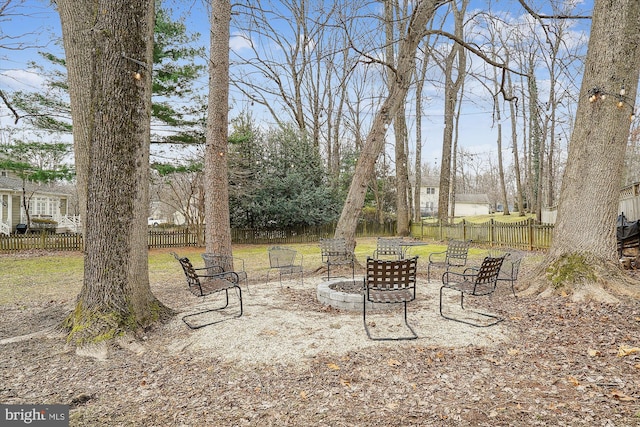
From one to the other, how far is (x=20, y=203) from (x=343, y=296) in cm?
2692

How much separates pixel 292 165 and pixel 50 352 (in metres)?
16.7

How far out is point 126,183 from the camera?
4.20m

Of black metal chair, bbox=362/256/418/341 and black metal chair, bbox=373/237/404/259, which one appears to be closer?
black metal chair, bbox=362/256/418/341

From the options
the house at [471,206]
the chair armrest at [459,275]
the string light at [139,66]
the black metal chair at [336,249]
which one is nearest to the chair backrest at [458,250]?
the chair armrest at [459,275]

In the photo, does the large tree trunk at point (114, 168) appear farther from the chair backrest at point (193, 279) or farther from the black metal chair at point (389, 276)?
the black metal chair at point (389, 276)

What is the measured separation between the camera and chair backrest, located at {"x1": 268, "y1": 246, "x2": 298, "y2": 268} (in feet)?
24.2

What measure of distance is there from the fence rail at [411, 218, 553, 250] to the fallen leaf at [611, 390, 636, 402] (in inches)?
414

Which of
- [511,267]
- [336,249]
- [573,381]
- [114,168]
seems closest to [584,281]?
[511,267]

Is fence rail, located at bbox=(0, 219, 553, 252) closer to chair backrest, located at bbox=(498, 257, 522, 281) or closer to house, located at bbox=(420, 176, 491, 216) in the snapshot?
chair backrest, located at bbox=(498, 257, 522, 281)

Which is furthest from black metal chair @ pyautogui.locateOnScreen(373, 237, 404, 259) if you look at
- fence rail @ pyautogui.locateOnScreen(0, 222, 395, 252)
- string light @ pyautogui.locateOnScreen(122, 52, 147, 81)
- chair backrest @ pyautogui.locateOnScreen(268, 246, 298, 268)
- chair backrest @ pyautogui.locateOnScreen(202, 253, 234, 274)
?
fence rail @ pyautogui.locateOnScreen(0, 222, 395, 252)

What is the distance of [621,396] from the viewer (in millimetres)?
2785

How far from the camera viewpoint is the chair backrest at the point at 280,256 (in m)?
7.38

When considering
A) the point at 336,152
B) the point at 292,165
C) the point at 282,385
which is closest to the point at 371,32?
the point at 282,385

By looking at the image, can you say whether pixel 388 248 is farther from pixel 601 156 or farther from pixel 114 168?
pixel 114 168
